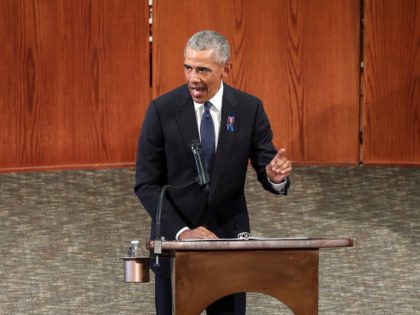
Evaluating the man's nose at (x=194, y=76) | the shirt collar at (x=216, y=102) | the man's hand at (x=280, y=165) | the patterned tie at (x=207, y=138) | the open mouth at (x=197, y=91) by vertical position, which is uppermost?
the man's nose at (x=194, y=76)

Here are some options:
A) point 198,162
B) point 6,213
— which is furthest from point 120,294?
point 198,162

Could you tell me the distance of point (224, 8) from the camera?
295 centimetres

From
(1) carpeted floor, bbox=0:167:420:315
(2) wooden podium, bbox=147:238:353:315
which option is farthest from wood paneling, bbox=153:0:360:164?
(2) wooden podium, bbox=147:238:353:315

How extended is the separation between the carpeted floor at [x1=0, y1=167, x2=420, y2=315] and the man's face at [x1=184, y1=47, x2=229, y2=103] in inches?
36.5

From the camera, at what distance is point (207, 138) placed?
1747mm

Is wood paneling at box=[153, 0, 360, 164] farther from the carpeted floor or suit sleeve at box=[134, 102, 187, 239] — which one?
suit sleeve at box=[134, 102, 187, 239]

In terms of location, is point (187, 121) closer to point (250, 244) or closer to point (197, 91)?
point (197, 91)

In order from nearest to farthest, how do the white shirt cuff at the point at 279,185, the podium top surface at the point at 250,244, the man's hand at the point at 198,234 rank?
the podium top surface at the point at 250,244 < the man's hand at the point at 198,234 < the white shirt cuff at the point at 279,185

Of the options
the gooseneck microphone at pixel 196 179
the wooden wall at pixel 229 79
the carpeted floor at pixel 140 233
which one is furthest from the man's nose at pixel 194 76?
the wooden wall at pixel 229 79

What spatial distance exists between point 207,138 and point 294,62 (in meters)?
1.29

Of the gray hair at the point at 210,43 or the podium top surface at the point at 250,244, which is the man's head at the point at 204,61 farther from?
the podium top surface at the point at 250,244

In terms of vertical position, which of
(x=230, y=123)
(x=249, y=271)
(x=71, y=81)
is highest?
(x=71, y=81)

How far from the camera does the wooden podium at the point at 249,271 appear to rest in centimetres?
151

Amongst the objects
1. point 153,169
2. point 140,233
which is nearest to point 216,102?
point 153,169
